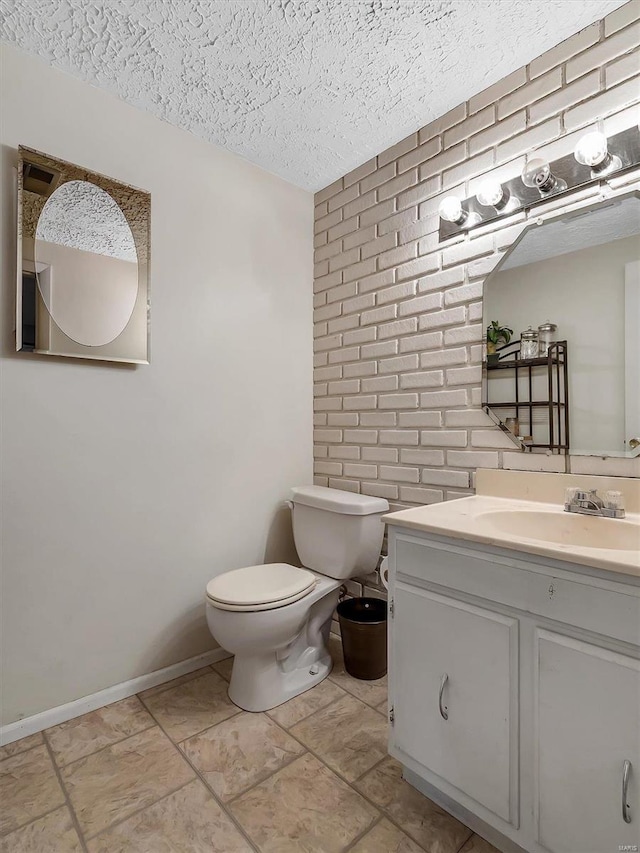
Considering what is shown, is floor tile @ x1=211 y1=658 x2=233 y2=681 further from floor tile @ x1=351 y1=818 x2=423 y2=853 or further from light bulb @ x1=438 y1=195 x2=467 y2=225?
light bulb @ x1=438 y1=195 x2=467 y2=225

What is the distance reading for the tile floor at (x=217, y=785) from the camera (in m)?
1.20

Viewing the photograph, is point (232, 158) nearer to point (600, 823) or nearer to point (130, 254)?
point (130, 254)

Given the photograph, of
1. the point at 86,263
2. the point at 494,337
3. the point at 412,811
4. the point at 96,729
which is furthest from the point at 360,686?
the point at 86,263

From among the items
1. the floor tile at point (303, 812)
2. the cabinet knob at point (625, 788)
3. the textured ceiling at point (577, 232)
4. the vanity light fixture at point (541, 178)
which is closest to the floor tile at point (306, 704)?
the floor tile at point (303, 812)

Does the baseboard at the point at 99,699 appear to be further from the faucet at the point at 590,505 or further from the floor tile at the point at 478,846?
the faucet at the point at 590,505

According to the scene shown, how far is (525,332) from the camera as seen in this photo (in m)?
1.62

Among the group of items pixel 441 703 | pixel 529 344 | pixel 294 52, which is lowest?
pixel 441 703

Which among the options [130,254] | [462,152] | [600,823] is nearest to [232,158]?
[130,254]

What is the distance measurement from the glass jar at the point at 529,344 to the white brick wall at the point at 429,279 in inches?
6.8

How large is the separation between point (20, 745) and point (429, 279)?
2.29m

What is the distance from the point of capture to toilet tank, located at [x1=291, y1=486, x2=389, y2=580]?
6.46ft

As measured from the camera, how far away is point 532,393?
1.60 meters

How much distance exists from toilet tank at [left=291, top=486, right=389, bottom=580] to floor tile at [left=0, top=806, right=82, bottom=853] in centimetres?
117

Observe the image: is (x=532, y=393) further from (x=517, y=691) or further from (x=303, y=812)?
(x=303, y=812)
